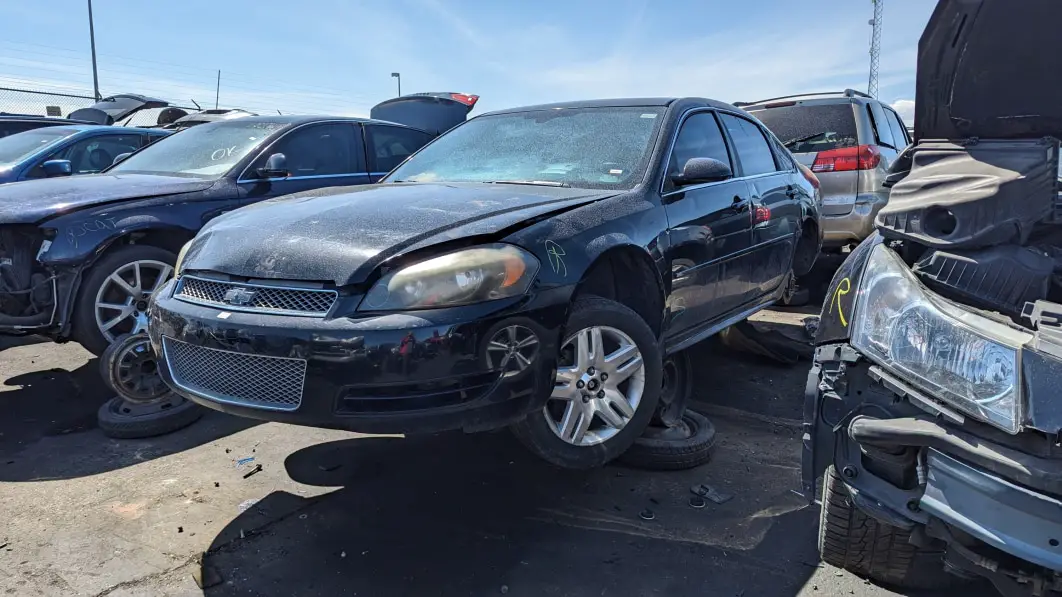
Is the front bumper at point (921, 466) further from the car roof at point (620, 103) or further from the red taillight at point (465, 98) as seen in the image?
the red taillight at point (465, 98)

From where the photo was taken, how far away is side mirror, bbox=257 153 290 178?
4797 mm

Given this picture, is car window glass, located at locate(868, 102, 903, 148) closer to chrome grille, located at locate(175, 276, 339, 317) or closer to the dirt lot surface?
A: the dirt lot surface

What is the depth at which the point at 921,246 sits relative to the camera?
2.16 meters

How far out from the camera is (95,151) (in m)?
7.28

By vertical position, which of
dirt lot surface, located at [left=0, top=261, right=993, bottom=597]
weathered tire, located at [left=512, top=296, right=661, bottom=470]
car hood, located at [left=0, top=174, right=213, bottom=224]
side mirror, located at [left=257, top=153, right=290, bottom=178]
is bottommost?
dirt lot surface, located at [left=0, top=261, right=993, bottom=597]

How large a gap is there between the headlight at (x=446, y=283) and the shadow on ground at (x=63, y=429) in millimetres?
1874

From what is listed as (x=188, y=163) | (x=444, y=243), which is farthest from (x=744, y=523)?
(x=188, y=163)

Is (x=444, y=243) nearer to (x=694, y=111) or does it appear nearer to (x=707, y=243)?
(x=707, y=243)

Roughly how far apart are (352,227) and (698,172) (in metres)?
1.68

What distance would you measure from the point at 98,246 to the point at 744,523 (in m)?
3.65

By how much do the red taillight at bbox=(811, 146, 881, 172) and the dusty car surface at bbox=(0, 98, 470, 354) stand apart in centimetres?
469

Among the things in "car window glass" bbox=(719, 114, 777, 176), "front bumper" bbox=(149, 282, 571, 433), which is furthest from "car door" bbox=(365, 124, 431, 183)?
"front bumper" bbox=(149, 282, 571, 433)

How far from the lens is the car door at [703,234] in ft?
11.0

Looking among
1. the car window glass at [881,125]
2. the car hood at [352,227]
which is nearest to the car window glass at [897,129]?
the car window glass at [881,125]
